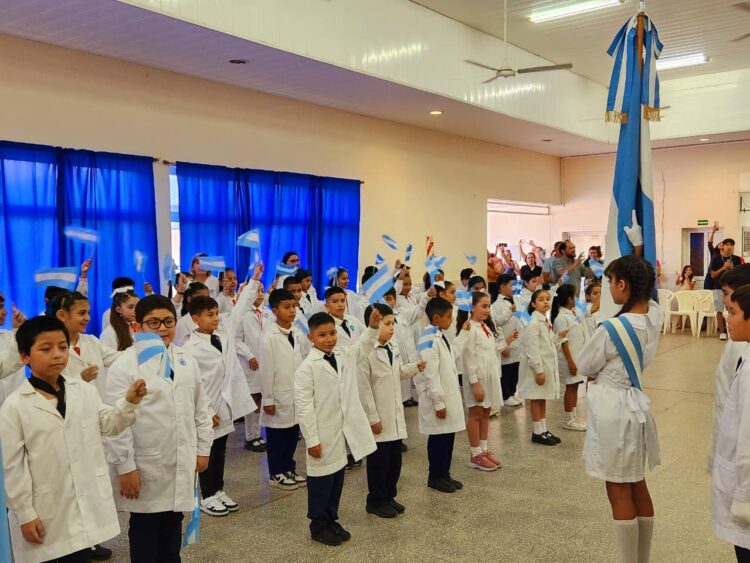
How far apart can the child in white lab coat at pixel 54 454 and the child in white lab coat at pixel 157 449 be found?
0.85 feet

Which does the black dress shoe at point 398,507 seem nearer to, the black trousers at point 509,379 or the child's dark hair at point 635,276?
the child's dark hair at point 635,276

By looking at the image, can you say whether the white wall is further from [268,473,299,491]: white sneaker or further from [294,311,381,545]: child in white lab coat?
[294,311,381,545]: child in white lab coat

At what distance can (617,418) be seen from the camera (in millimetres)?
2709

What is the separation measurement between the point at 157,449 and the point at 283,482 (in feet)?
5.59

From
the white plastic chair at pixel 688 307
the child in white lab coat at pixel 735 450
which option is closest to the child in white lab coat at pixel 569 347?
the child in white lab coat at pixel 735 450

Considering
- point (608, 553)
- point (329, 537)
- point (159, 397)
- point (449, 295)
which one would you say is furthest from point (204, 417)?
point (449, 295)

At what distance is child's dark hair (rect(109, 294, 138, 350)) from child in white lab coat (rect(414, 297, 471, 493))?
6.10 feet

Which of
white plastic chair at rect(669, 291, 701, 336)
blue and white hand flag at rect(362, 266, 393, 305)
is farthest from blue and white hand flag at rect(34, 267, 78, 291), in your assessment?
white plastic chair at rect(669, 291, 701, 336)

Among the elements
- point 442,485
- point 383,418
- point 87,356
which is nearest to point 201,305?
point 87,356

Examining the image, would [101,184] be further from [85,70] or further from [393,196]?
[393,196]

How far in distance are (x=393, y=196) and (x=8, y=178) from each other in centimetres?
533

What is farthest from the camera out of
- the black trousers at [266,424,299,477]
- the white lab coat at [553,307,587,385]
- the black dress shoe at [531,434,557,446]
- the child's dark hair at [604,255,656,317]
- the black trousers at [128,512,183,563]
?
the white lab coat at [553,307,587,385]

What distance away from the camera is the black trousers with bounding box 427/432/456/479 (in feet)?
14.1

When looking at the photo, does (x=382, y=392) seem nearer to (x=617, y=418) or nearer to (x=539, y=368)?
(x=617, y=418)
